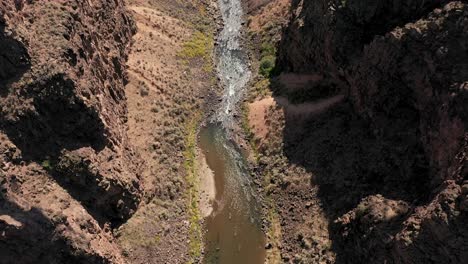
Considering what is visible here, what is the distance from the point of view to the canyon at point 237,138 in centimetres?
4009

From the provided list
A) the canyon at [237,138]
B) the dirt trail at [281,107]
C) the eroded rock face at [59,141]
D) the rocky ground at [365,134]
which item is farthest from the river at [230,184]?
the eroded rock face at [59,141]

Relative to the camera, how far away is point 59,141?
144ft

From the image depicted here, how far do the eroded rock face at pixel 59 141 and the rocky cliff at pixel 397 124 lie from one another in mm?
21191

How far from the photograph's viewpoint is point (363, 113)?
50562 millimetres

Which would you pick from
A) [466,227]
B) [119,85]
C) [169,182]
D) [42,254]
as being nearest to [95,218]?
[42,254]

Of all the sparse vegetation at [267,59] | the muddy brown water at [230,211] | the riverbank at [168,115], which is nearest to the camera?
the riverbank at [168,115]

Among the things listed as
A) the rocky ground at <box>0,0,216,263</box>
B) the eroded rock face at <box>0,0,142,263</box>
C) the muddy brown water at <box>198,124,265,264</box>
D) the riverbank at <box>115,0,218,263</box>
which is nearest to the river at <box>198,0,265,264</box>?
the muddy brown water at <box>198,124,265,264</box>

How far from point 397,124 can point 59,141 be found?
31.9 metres

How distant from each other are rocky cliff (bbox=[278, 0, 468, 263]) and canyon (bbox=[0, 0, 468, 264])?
147 mm

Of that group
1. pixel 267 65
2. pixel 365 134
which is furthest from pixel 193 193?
pixel 267 65

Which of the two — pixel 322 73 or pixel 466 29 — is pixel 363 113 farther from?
pixel 466 29

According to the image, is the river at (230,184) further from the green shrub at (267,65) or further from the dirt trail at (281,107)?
the dirt trail at (281,107)

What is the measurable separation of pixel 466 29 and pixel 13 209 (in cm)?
3976

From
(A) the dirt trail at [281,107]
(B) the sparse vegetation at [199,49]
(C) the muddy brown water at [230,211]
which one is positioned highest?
(B) the sparse vegetation at [199,49]
